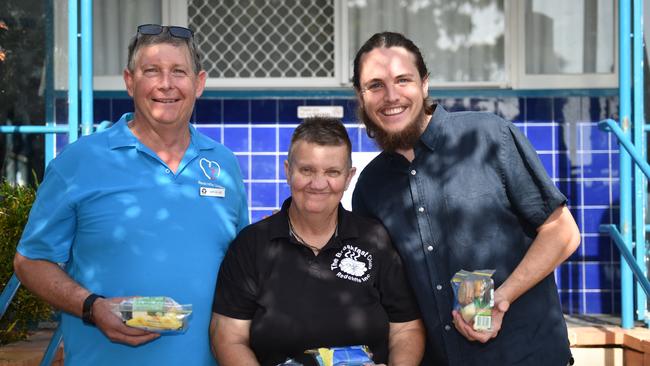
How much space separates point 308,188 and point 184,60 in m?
0.70

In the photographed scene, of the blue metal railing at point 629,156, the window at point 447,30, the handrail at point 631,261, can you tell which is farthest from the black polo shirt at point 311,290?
the window at point 447,30

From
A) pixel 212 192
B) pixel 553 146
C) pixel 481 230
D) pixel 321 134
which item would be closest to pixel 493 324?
pixel 481 230

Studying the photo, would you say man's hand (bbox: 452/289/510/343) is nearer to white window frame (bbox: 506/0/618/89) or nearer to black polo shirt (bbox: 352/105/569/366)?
black polo shirt (bbox: 352/105/569/366)

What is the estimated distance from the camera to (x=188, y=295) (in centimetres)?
337

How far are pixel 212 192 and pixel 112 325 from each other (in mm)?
660

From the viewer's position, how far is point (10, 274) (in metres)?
5.25

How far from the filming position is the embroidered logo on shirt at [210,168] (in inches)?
140

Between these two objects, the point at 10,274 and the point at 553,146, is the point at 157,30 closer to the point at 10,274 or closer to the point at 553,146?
the point at 10,274

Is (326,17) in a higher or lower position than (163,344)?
higher

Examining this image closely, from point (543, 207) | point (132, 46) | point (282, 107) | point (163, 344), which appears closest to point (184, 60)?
point (132, 46)

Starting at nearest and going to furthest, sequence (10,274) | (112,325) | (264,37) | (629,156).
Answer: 1. (112,325)
2. (10,274)
3. (629,156)
4. (264,37)

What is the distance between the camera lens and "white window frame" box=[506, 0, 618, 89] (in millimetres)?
7007

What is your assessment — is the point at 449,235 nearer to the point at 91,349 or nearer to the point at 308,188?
the point at 308,188

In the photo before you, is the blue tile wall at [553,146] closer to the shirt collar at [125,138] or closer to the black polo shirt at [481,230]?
the shirt collar at [125,138]
